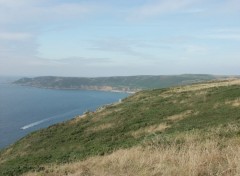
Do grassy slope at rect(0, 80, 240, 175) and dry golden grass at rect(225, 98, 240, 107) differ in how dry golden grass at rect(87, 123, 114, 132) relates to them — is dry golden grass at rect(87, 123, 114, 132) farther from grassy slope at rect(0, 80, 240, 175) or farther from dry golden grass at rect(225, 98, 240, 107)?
dry golden grass at rect(225, 98, 240, 107)

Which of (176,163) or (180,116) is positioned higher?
(176,163)

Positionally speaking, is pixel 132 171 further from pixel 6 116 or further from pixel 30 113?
pixel 30 113

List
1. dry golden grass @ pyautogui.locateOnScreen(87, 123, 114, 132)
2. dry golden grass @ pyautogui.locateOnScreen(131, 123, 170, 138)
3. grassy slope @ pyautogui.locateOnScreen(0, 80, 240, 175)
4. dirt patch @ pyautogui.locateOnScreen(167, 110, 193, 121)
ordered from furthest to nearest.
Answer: dry golden grass @ pyautogui.locateOnScreen(87, 123, 114, 132)
dirt patch @ pyautogui.locateOnScreen(167, 110, 193, 121)
dry golden grass @ pyautogui.locateOnScreen(131, 123, 170, 138)
grassy slope @ pyautogui.locateOnScreen(0, 80, 240, 175)

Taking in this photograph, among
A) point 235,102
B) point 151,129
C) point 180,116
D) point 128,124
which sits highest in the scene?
point 235,102

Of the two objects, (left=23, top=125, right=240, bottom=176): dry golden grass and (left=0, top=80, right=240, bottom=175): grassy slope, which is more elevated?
(left=23, top=125, right=240, bottom=176): dry golden grass

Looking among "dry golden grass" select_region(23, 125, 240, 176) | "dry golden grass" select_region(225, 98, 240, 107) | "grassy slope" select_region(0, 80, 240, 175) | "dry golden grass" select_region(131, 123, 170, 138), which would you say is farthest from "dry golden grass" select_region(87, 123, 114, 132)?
"dry golden grass" select_region(23, 125, 240, 176)

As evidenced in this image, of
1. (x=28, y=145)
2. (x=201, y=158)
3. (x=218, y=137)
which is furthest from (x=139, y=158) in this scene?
(x=28, y=145)

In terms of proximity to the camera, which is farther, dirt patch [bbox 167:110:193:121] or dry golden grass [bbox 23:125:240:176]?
dirt patch [bbox 167:110:193:121]

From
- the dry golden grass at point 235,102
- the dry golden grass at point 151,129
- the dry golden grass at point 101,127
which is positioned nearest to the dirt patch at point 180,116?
the dry golden grass at point 151,129

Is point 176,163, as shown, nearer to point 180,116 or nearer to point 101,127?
point 180,116

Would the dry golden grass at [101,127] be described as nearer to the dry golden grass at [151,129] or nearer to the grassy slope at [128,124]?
the grassy slope at [128,124]

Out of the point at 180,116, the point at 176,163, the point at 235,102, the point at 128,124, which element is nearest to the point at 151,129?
the point at 180,116

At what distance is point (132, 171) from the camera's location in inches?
346

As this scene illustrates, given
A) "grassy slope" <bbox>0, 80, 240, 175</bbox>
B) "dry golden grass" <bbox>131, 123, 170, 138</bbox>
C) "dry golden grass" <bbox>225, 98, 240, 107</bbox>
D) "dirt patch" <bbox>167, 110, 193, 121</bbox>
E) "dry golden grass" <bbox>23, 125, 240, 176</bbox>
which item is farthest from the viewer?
"dirt patch" <bbox>167, 110, 193, 121</bbox>
